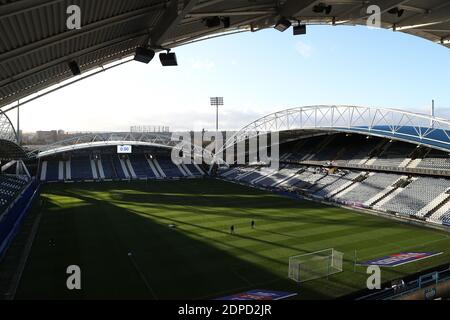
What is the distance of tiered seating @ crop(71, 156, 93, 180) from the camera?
72000 millimetres

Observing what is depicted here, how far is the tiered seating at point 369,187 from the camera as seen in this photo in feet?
147

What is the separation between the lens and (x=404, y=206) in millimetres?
39188

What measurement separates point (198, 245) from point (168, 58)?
665 inches

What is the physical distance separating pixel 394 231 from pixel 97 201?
1434 inches

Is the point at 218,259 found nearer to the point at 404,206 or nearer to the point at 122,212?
the point at 122,212

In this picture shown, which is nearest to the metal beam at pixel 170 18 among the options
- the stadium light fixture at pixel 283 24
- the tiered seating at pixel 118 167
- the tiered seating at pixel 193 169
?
the stadium light fixture at pixel 283 24

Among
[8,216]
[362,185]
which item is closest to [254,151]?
[362,185]

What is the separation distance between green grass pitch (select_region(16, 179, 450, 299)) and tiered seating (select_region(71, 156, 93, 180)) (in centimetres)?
2382

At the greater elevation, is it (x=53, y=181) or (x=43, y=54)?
(x=43, y=54)

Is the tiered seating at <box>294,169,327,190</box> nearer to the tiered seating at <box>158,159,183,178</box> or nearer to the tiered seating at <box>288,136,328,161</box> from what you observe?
the tiered seating at <box>288,136,328,161</box>

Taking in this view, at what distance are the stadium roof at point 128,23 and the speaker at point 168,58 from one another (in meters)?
0.36

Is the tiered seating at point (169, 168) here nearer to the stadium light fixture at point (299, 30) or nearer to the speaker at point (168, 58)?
the speaker at point (168, 58)

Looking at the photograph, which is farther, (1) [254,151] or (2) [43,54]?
(1) [254,151]
